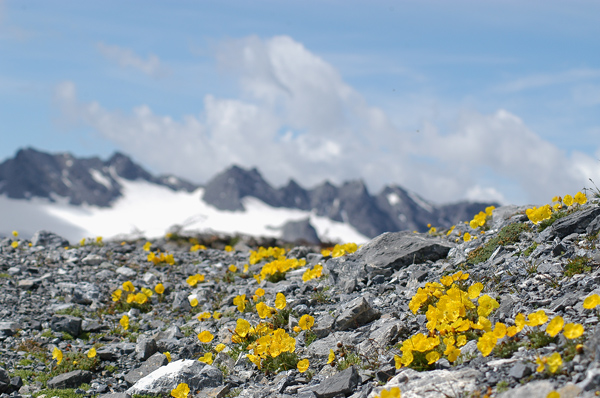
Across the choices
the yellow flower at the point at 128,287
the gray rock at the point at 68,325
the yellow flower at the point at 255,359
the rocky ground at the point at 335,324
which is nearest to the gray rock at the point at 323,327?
the rocky ground at the point at 335,324

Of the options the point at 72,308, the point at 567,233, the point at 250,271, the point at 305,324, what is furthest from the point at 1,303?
the point at 567,233

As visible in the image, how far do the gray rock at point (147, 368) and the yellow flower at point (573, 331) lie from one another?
6.09 meters

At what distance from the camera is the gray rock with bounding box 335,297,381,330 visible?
25.9 ft

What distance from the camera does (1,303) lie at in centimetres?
1104

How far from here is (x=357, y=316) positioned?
789 centimetres

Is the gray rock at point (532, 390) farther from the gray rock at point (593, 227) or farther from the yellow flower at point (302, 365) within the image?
the gray rock at point (593, 227)

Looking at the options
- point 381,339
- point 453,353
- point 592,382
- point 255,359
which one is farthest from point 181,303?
point 592,382

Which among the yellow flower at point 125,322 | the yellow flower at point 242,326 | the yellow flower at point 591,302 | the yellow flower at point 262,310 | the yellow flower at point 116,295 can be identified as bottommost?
the yellow flower at point 591,302

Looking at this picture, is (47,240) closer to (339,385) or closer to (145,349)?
(145,349)

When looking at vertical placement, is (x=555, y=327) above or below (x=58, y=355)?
below

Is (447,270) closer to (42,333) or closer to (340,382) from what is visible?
(340,382)

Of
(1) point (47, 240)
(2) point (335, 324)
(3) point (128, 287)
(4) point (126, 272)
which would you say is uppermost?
(1) point (47, 240)

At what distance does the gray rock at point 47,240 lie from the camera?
1570cm

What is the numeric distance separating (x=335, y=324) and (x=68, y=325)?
18.6ft
